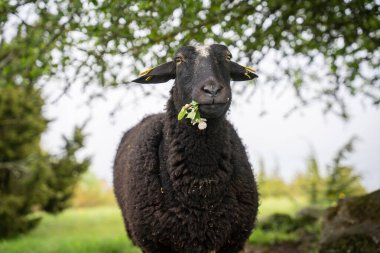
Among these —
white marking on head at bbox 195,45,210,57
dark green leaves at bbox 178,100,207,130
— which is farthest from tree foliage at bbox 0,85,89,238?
dark green leaves at bbox 178,100,207,130

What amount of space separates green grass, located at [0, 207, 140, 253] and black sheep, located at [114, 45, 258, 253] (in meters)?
4.39

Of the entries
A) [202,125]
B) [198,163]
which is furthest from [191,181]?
[202,125]

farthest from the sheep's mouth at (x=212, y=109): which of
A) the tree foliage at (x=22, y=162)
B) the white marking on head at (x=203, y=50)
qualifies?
the tree foliage at (x=22, y=162)

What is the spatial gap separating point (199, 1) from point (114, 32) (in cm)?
117

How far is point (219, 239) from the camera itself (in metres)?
4.13

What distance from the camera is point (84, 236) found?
12.4 m

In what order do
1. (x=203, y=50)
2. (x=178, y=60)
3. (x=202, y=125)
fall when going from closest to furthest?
1. (x=202, y=125)
2. (x=203, y=50)
3. (x=178, y=60)

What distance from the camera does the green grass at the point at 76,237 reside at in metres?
8.77

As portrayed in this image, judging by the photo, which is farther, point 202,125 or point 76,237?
point 76,237

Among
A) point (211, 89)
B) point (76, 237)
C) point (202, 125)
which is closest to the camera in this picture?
point (211, 89)

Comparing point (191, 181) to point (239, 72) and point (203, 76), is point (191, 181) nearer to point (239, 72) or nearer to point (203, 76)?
point (203, 76)

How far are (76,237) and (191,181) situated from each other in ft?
28.8

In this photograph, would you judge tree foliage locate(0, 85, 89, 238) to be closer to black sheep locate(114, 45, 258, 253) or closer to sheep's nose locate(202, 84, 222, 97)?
black sheep locate(114, 45, 258, 253)

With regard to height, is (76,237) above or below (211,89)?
below
